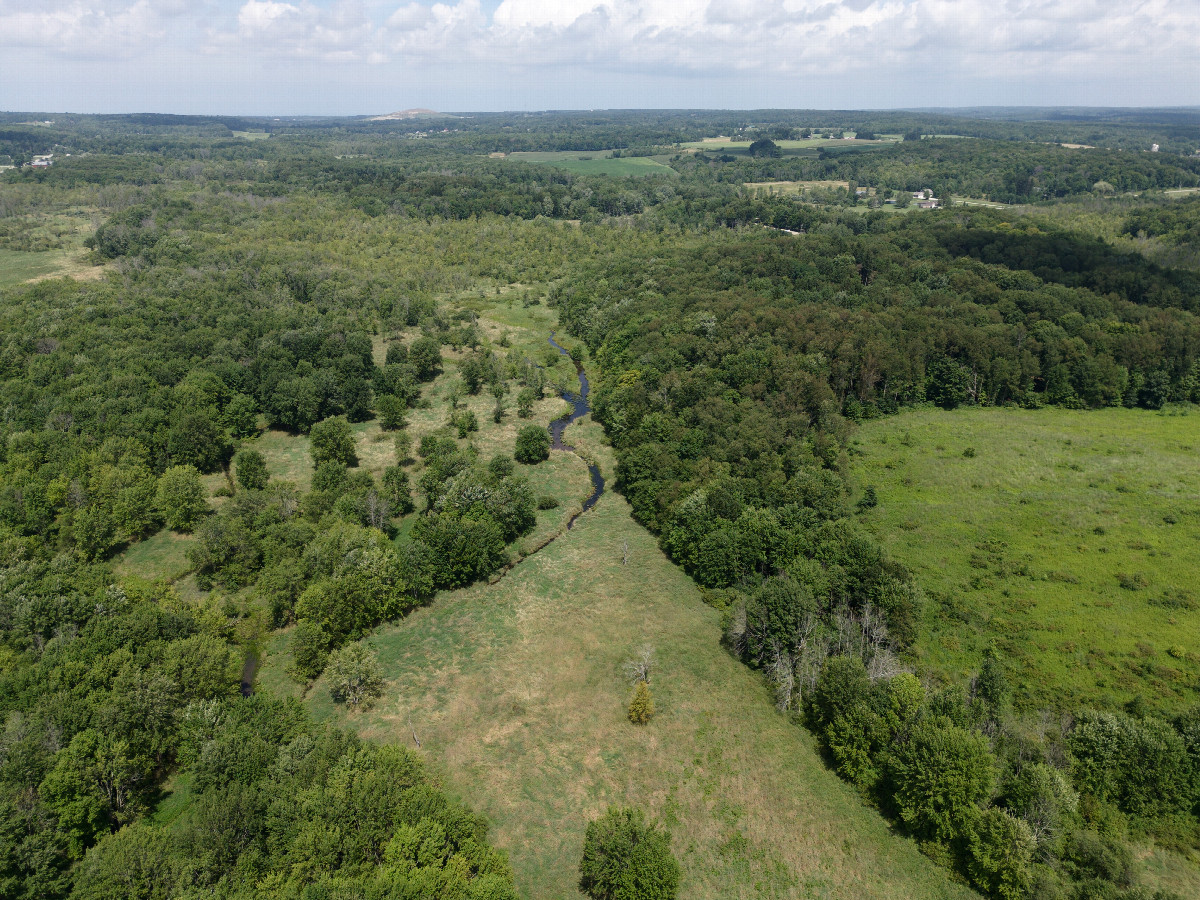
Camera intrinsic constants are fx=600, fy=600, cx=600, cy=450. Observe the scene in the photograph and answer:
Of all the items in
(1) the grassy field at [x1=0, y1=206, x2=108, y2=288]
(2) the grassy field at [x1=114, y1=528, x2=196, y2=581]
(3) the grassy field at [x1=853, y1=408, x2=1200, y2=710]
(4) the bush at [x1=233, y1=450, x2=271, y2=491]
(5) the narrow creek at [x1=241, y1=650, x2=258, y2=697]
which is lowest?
(5) the narrow creek at [x1=241, y1=650, x2=258, y2=697]

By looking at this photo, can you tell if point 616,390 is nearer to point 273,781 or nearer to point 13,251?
point 273,781

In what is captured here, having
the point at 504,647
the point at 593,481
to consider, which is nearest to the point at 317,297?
the point at 593,481

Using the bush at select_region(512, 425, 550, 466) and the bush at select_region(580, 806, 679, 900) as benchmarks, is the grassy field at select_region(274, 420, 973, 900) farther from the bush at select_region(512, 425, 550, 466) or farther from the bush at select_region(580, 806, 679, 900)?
the bush at select_region(512, 425, 550, 466)

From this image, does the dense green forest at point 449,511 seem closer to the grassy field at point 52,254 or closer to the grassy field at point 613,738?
the grassy field at point 613,738

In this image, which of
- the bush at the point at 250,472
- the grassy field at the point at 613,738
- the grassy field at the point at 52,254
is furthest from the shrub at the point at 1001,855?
the grassy field at the point at 52,254

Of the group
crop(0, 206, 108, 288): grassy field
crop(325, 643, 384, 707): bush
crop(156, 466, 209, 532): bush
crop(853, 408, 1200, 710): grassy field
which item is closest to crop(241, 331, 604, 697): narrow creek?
crop(325, 643, 384, 707): bush

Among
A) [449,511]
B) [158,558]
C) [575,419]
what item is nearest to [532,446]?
[575,419]
